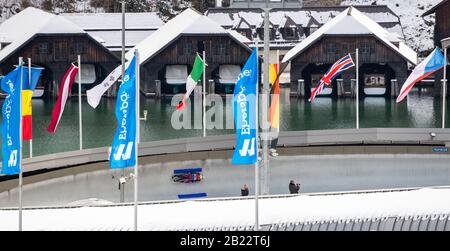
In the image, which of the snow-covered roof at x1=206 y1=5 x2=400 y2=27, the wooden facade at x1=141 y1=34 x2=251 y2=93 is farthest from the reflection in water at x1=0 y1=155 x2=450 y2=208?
the snow-covered roof at x1=206 y1=5 x2=400 y2=27

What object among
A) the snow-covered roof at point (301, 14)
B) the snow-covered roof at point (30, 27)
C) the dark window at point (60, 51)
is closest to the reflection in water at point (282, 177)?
the dark window at point (60, 51)

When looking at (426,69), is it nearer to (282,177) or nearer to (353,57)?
(282,177)

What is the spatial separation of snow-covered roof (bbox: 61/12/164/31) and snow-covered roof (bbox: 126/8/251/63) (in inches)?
378

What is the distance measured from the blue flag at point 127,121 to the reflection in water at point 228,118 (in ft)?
86.2

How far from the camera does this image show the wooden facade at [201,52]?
97688mm

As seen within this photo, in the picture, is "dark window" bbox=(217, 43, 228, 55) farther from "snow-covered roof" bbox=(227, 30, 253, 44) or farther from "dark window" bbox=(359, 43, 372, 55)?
"dark window" bbox=(359, 43, 372, 55)

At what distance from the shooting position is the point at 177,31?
326 ft

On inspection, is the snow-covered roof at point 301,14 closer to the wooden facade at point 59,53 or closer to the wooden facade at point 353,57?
the wooden facade at point 353,57

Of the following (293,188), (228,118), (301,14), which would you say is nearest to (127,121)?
(293,188)

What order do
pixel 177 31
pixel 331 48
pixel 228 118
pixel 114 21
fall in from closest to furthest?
pixel 228 118 < pixel 331 48 < pixel 177 31 < pixel 114 21

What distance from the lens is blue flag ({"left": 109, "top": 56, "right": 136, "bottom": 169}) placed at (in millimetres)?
30500

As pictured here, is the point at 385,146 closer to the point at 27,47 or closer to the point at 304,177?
the point at 304,177

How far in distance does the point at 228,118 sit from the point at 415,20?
5672cm
